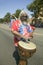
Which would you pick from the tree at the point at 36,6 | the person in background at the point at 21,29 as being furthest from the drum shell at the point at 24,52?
the tree at the point at 36,6

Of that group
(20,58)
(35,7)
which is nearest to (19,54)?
(20,58)

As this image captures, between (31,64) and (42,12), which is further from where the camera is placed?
(42,12)

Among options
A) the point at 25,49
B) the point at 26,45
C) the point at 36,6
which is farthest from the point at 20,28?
the point at 36,6

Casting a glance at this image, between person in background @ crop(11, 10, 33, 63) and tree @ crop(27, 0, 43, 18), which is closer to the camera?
person in background @ crop(11, 10, 33, 63)

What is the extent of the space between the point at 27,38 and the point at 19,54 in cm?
39

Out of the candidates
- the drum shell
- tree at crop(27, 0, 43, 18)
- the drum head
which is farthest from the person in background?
tree at crop(27, 0, 43, 18)

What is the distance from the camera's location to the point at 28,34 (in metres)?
5.78

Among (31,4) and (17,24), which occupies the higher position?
(17,24)

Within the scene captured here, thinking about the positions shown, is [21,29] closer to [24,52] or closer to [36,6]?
[24,52]

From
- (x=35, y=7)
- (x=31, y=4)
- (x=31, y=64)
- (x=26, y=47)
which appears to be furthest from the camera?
(x=31, y=4)

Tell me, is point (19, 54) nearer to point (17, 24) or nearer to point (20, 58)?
point (20, 58)

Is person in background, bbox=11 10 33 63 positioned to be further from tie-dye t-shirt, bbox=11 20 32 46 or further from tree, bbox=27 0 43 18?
tree, bbox=27 0 43 18

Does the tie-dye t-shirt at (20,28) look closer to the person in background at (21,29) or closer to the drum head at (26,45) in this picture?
the person in background at (21,29)

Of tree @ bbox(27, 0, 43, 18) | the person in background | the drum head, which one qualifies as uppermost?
the person in background
